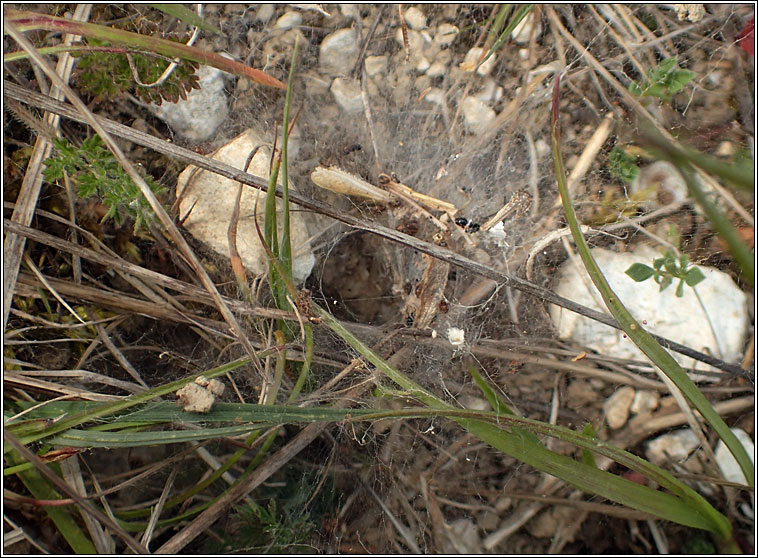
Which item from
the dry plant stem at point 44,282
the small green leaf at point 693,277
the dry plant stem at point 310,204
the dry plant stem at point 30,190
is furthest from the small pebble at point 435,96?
the dry plant stem at point 44,282

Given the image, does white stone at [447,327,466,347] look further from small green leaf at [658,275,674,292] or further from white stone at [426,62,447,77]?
white stone at [426,62,447,77]

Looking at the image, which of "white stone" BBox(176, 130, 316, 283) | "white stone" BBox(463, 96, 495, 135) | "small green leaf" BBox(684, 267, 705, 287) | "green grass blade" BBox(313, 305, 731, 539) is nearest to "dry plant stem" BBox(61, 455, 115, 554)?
"white stone" BBox(176, 130, 316, 283)

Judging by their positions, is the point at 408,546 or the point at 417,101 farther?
the point at 417,101

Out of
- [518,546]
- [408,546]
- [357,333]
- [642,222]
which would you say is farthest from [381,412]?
[642,222]

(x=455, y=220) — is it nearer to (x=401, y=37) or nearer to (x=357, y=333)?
(x=357, y=333)

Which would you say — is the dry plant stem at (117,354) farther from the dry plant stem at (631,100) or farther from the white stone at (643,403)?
the dry plant stem at (631,100)

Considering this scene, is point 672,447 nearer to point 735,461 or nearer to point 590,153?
point 735,461

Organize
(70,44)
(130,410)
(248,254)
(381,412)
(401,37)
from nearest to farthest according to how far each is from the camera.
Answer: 1. (381,412)
2. (130,410)
3. (70,44)
4. (248,254)
5. (401,37)
